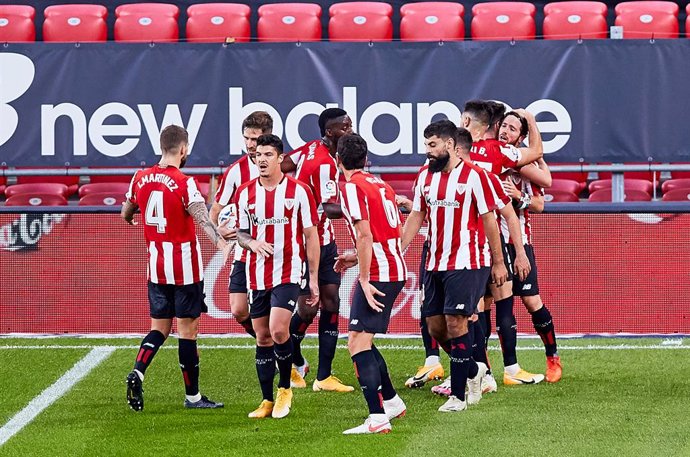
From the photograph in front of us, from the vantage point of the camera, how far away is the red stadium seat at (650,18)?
13.1 meters

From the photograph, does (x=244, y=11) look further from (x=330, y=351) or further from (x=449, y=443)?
(x=449, y=443)

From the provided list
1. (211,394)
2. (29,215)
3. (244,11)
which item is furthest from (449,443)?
(244,11)

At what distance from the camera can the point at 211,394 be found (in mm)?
8531

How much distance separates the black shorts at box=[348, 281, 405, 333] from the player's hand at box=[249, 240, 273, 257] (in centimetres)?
63

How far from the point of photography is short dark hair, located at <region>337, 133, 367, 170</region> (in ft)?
23.3

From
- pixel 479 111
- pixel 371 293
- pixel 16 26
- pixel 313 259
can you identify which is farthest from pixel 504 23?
pixel 371 293

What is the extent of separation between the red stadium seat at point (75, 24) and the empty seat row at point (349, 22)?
0.01 meters

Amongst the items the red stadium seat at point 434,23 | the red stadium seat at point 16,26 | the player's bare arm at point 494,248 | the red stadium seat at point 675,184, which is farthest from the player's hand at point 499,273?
the red stadium seat at point 16,26

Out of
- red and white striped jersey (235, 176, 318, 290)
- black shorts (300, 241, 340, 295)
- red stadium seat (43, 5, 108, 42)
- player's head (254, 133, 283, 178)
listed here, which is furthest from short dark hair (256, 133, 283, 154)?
red stadium seat (43, 5, 108, 42)

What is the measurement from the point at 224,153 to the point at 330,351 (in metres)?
3.50

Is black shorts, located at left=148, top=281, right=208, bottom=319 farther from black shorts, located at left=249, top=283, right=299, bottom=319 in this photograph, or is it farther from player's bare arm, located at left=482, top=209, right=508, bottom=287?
player's bare arm, located at left=482, top=209, right=508, bottom=287

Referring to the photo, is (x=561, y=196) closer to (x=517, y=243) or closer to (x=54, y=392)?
(x=517, y=243)

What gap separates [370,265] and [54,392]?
264 centimetres

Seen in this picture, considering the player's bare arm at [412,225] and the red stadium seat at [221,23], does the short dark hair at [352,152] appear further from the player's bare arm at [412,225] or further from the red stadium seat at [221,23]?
the red stadium seat at [221,23]
